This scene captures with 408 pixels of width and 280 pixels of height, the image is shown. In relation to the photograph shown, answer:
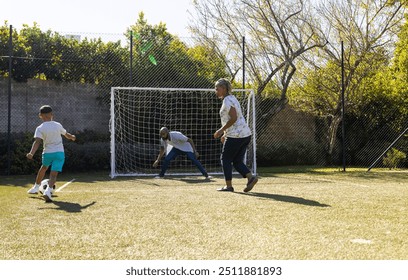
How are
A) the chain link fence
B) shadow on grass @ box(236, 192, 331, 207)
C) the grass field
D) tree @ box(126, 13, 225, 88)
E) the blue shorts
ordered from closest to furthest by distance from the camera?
the grass field < shadow on grass @ box(236, 192, 331, 207) < the blue shorts < the chain link fence < tree @ box(126, 13, 225, 88)

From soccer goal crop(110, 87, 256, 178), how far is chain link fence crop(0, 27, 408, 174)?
38 centimetres

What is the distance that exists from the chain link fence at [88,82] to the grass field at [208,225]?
5.37 meters

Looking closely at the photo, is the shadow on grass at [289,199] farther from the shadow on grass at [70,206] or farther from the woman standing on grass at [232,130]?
the shadow on grass at [70,206]

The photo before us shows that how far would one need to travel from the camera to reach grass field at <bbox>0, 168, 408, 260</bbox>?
380 centimetres

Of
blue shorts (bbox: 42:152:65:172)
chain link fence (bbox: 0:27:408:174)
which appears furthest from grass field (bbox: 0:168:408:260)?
chain link fence (bbox: 0:27:408:174)

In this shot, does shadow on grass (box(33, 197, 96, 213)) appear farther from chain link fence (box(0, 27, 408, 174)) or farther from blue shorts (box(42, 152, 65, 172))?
chain link fence (box(0, 27, 408, 174))

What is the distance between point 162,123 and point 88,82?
2.52 meters

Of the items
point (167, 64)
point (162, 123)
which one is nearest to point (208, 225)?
point (162, 123)

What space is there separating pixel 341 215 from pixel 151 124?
10.2m

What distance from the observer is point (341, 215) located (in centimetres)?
549

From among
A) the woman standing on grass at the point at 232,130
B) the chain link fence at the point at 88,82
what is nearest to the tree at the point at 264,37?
the chain link fence at the point at 88,82

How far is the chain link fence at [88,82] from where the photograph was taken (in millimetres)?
13422

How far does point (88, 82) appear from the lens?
15102mm

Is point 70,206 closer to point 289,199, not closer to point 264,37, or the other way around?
point 289,199
